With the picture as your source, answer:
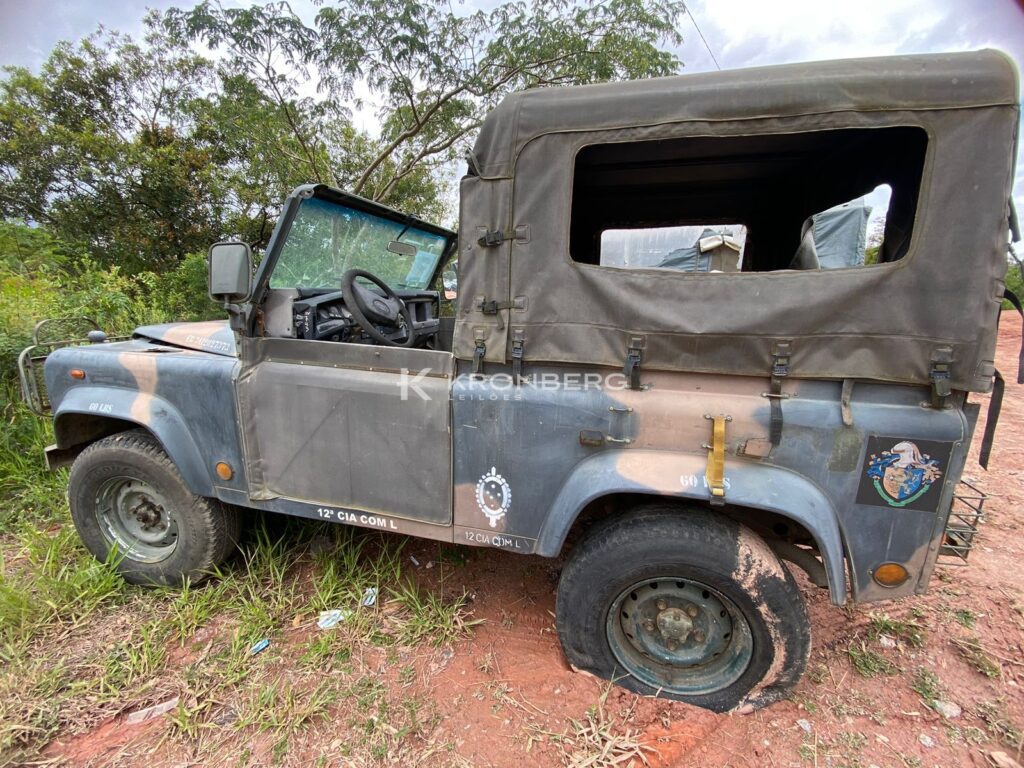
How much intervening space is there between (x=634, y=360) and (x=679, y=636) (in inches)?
42.7

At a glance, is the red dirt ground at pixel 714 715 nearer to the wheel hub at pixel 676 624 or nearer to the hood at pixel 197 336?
the wheel hub at pixel 676 624

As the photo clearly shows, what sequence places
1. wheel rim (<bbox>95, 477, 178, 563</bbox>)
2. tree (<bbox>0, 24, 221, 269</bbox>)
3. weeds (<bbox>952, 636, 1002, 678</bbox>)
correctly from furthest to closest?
tree (<bbox>0, 24, 221, 269</bbox>)
wheel rim (<bbox>95, 477, 178, 563</bbox>)
weeds (<bbox>952, 636, 1002, 678</bbox>)

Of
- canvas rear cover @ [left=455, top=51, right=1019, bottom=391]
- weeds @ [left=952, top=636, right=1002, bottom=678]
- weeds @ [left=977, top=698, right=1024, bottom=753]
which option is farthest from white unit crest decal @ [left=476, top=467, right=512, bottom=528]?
weeds @ [left=952, top=636, right=1002, bottom=678]

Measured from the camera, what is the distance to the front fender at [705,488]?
1549 mm

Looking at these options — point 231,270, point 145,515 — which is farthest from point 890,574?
point 145,515

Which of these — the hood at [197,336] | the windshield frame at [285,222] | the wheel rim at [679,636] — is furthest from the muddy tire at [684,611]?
the hood at [197,336]

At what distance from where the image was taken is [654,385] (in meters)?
1.72

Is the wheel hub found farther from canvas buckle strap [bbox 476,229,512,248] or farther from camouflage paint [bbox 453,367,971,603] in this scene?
canvas buckle strap [bbox 476,229,512,248]

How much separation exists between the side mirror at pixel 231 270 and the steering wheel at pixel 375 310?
39 centimetres

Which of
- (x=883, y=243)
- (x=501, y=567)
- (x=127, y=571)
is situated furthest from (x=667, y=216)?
(x=127, y=571)

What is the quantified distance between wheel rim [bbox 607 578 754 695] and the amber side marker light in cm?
46

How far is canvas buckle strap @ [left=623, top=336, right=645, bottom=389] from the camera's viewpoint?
1677mm

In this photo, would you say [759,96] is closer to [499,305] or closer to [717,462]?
[499,305]

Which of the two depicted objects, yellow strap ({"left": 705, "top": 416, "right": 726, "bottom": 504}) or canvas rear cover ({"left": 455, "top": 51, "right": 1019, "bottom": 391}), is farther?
yellow strap ({"left": 705, "top": 416, "right": 726, "bottom": 504})
